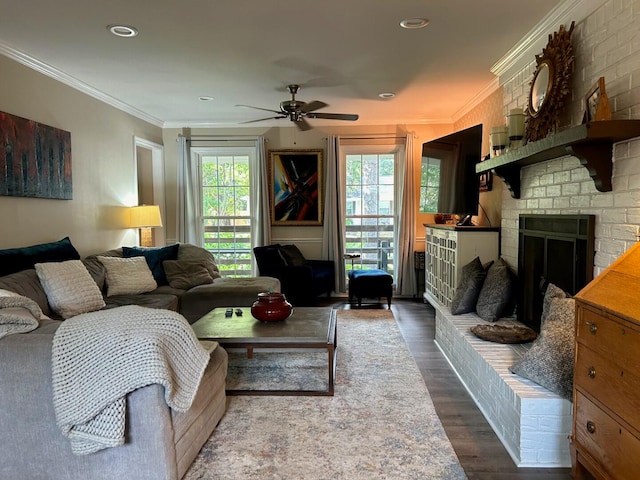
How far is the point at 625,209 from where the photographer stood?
2.04m

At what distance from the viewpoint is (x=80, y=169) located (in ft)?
13.6

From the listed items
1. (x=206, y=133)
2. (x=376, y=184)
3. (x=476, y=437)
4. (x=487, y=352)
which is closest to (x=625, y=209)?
(x=487, y=352)

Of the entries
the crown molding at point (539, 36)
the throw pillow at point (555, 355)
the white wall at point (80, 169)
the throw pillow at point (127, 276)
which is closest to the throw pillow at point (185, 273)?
the throw pillow at point (127, 276)

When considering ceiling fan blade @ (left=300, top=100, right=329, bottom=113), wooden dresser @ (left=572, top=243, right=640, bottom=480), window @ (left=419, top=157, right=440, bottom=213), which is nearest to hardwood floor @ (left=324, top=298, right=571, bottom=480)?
wooden dresser @ (left=572, top=243, right=640, bottom=480)

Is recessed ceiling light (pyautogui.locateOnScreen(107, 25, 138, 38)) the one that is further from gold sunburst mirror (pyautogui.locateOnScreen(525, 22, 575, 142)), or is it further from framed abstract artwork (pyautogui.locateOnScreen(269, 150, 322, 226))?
framed abstract artwork (pyautogui.locateOnScreen(269, 150, 322, 226))

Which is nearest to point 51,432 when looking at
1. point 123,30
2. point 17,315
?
point 17,315

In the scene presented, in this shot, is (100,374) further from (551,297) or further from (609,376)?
(551,297)

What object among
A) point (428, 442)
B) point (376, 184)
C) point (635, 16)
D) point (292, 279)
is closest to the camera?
point (635, 16)

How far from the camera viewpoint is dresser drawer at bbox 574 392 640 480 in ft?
4.62

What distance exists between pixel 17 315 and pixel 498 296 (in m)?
2.99

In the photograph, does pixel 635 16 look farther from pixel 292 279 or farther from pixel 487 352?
pixel 292 279

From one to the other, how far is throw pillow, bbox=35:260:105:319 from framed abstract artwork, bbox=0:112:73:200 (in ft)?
2.31

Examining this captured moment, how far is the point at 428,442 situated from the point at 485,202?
295 centimetres

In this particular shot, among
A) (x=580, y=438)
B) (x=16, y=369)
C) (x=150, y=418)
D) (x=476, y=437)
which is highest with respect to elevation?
(x=16, y=369)
